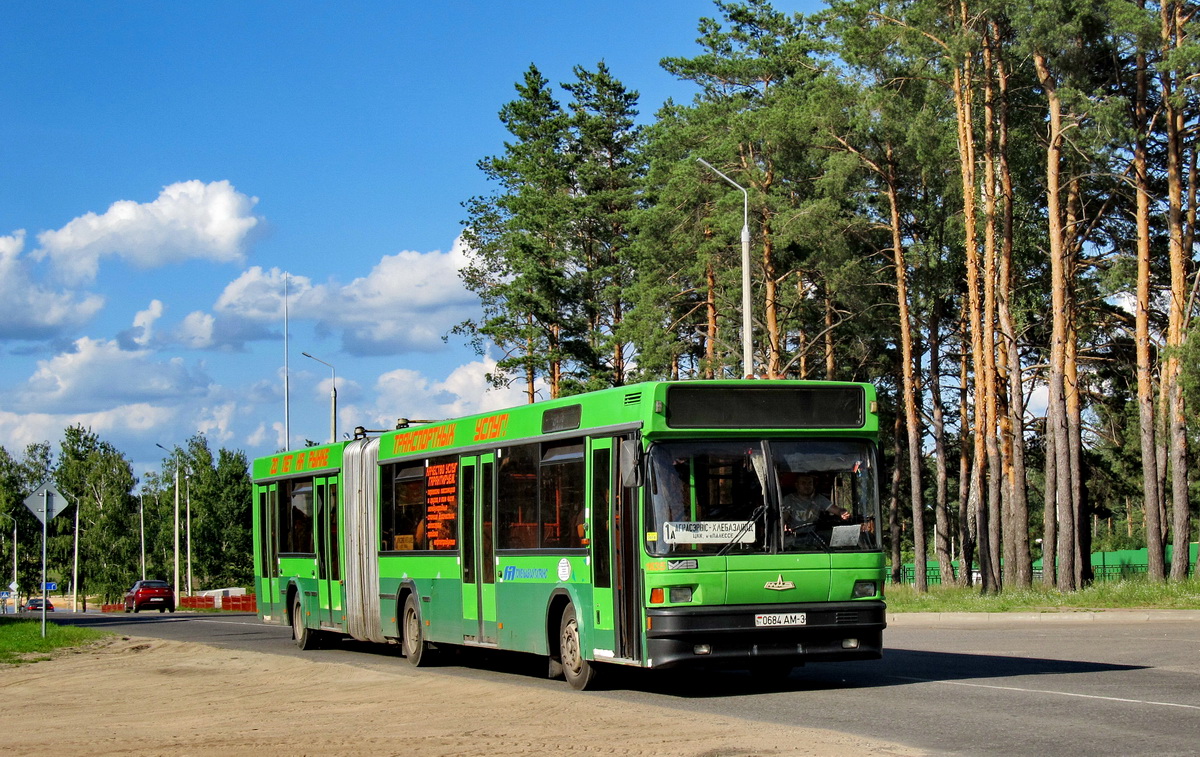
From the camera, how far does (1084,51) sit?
34.5 metres

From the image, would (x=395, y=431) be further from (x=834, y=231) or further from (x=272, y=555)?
(x=834, y=231)

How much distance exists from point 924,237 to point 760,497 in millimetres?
35260

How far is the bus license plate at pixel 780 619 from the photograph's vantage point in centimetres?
1331

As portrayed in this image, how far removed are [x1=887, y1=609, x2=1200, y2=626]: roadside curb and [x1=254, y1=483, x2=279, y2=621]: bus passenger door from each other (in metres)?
11.7

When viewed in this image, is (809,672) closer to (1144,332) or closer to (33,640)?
(33,640)

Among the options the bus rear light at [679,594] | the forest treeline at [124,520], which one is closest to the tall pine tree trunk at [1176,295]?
the bus rear light at [679,594]

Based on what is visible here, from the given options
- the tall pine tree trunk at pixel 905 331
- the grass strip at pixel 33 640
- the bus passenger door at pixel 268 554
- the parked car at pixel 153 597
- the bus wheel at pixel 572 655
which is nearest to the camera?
the bus wheel at pixel 572 655

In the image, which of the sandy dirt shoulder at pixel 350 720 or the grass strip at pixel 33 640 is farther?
the grass strip at pixel 33 640

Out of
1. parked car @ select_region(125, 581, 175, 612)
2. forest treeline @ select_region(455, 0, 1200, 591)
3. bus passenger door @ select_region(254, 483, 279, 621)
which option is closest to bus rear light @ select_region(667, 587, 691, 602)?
bus passenger door @ select_region(254, 483, 279, 621)

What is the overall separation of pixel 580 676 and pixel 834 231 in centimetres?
2952

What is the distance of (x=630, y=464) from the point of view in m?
13.5

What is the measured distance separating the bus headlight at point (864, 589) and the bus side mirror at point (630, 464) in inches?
91.7

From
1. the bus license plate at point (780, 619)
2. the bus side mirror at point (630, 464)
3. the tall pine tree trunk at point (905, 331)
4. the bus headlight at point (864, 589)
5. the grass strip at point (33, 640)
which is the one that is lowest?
the grass strip at point (33, 640)

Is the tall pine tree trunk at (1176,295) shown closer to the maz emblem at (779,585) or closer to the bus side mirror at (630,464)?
the maz emblem at (779,585)
